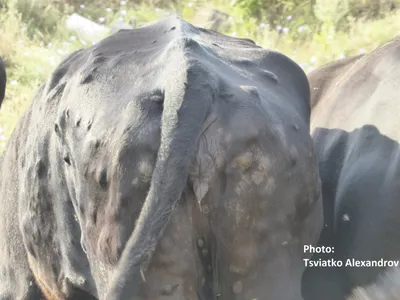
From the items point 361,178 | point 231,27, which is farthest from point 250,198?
point 231,27

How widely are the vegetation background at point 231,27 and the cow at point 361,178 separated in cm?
319

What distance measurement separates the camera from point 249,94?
70.5 inches

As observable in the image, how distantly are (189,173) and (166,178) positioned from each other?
88 mm

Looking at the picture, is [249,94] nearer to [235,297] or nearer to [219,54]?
[219,54]

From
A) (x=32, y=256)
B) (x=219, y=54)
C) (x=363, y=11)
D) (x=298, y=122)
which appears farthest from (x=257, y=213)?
(x=363, y=11)

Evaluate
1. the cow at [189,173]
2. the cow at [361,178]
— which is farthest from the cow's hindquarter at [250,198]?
the cow at [361,178]

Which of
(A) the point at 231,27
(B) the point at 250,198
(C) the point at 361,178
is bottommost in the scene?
(A) the point at 231,27

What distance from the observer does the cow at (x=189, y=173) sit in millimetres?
1657

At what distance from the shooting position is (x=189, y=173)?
5.50 feet

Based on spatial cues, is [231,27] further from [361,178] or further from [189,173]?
[189,173]

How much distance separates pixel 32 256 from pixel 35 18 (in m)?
6.84

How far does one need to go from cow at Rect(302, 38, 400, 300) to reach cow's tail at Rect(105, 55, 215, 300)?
26.8 inches

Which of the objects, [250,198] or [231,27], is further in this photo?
[231,27]

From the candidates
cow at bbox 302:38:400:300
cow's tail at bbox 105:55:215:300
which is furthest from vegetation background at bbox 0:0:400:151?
cow's tail at bbox 105:55:215:300
